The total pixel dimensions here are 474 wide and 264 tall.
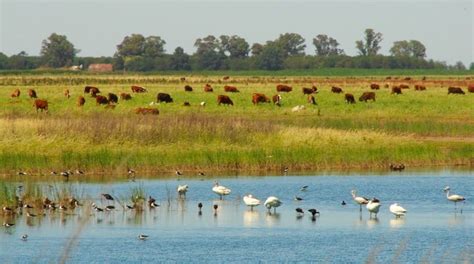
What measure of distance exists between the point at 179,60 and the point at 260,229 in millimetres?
163311

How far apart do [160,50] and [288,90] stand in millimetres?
129978

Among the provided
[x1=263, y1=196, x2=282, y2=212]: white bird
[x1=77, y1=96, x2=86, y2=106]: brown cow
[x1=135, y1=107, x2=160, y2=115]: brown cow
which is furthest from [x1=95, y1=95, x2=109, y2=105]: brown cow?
[x1=263, y1=196, x2=282, y2=212]: white bird

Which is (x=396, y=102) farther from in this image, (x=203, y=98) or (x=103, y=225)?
(x=103, y=225)

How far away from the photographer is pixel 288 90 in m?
67.2


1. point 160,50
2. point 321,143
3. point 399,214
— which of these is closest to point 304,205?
point 399,214

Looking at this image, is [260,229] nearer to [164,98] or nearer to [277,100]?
[277,100]

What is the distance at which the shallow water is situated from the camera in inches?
779

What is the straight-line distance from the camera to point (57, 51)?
189000 millimetres

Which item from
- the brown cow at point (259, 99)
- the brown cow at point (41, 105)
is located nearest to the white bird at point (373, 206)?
the brown cow at point (41, 105)

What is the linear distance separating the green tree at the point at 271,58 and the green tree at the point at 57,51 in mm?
32043

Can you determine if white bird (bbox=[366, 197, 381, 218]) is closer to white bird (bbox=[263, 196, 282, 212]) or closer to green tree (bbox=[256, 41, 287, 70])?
white bird (bbox=[263, 196, 282, 212])

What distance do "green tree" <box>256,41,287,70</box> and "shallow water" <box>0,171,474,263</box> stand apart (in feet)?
505

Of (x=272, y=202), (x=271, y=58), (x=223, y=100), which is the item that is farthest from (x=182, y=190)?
(x=271, y=58)

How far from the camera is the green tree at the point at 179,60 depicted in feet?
602
